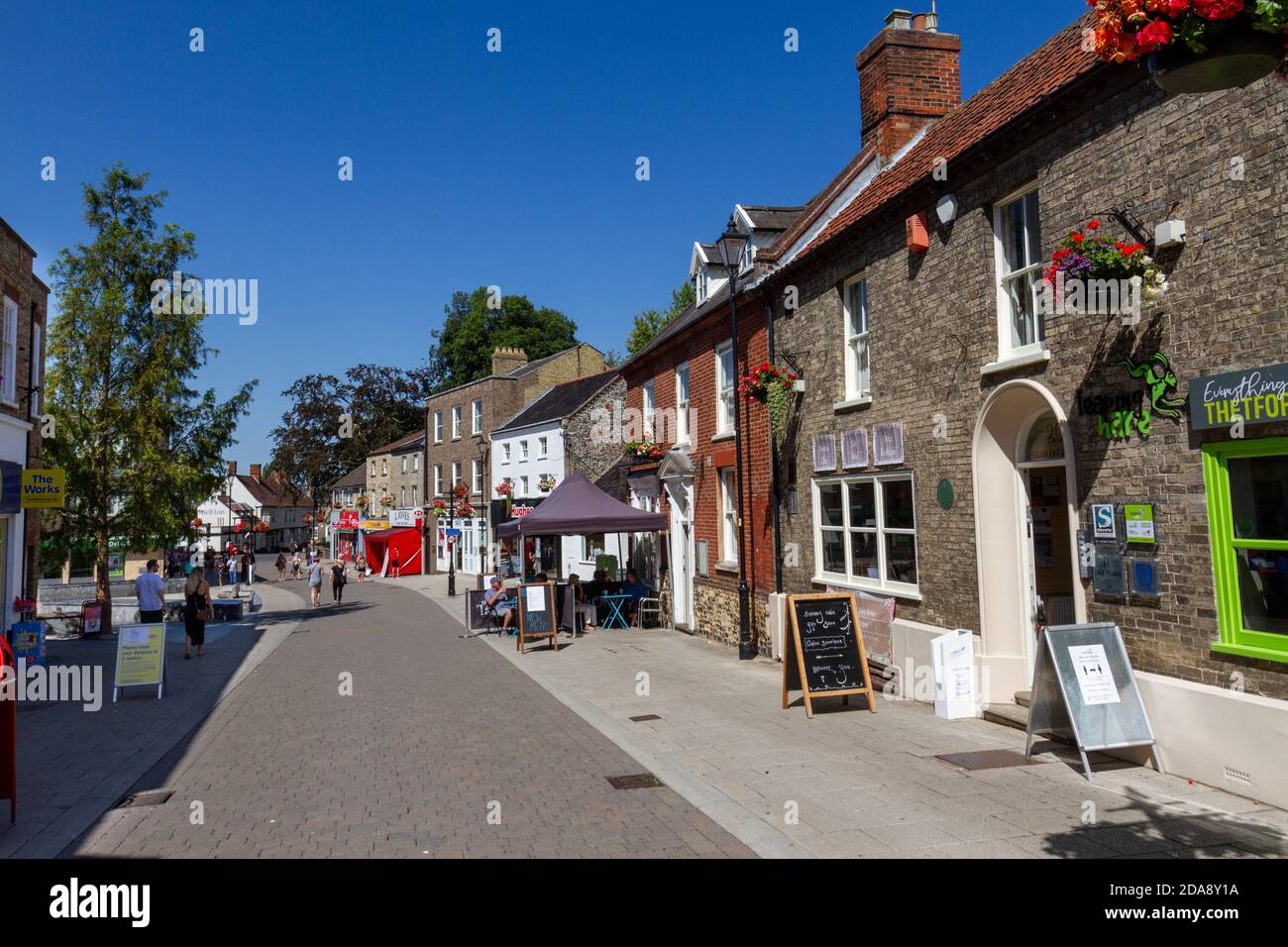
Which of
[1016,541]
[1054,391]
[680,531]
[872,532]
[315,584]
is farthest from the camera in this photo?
[315,584]

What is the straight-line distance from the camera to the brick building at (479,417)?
140ft

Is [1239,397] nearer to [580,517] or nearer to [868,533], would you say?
[868,533]

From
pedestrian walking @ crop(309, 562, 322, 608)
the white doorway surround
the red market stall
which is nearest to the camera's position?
the white doorway surround

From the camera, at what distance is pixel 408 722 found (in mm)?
10320

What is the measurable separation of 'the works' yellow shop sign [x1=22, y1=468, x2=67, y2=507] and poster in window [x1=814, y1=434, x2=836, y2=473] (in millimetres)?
12153

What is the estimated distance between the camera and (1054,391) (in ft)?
27.6

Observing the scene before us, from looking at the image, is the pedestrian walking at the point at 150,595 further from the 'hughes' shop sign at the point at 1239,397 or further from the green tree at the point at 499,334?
the green tree at the point at 499,334

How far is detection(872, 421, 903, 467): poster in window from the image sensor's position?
443 inches

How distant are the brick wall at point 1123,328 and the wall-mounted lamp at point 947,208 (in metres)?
0.17

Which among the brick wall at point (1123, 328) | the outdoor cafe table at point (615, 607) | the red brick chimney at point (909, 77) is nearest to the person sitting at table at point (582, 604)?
the outdoor cafe table at point (615, 607)

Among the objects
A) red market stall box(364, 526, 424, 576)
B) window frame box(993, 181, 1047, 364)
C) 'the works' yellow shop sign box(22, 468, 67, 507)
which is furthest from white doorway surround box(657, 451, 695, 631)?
red market stall box(364, 526, 424, 576)

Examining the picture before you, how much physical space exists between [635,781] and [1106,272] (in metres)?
5.73

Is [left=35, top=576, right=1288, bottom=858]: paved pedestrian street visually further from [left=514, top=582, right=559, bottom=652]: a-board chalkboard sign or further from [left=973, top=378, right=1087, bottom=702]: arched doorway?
[left=514, top=582, right=559, bottom=652]: a-board chalkboard sign

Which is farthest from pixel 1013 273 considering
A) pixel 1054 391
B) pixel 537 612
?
pixel 537 612
